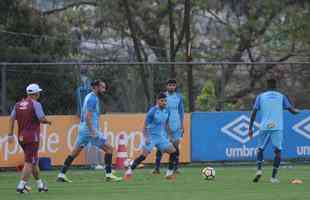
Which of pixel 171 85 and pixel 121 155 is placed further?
pixel 121 155

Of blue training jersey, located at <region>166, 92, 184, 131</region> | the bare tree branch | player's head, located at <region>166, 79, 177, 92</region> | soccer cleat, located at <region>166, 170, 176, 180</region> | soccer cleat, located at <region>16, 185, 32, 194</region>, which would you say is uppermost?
the bare tree branch

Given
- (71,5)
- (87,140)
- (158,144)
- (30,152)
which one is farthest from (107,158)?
(71,5)

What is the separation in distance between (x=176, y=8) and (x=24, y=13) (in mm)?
6982

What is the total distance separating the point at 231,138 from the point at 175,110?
162 inches

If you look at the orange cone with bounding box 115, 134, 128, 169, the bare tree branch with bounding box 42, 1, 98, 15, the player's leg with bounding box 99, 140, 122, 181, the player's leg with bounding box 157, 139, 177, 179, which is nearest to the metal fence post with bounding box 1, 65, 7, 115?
the orange cone with bounding box 115, 134, 128, 169

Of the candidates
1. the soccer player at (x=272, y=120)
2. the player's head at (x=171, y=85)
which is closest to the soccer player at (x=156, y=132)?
the player's head at (x=171, y=85)

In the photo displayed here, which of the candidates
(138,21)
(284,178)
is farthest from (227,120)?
(138,21)

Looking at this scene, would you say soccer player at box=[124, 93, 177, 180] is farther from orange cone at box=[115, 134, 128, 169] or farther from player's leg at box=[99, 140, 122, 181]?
orange cone at box=[115, 134, 128, 169]

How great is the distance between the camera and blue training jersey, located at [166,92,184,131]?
800 inches

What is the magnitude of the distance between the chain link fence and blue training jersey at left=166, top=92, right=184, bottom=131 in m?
3.63

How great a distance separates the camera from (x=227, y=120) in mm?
24219

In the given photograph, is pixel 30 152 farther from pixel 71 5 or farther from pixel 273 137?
pixel 71 5

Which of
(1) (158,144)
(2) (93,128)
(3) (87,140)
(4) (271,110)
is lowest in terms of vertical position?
(1) (158,144)

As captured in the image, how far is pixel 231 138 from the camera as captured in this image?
24156mm
